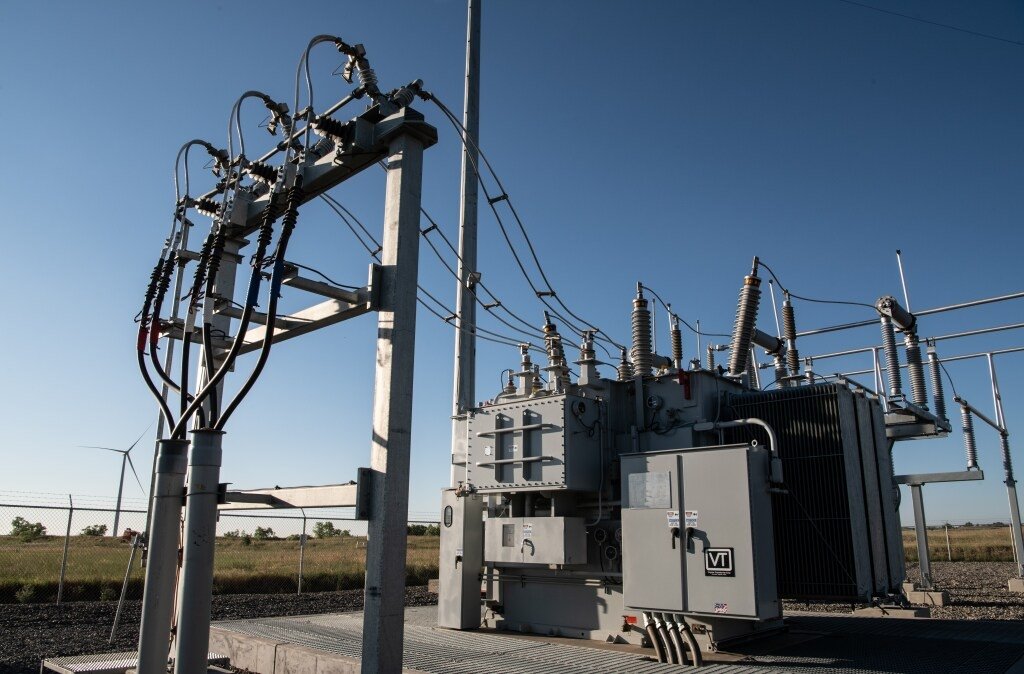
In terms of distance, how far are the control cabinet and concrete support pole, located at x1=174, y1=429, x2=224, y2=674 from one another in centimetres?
483

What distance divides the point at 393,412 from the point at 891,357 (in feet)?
27.2

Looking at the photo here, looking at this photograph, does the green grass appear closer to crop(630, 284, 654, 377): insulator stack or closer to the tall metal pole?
the tall metal pole

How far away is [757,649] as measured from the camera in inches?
316

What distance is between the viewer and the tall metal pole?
38.3ft

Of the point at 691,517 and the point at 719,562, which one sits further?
the point at 691,517

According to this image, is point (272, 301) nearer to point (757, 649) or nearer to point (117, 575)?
point (757, 649)

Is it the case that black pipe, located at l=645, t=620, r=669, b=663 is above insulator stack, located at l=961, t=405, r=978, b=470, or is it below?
below

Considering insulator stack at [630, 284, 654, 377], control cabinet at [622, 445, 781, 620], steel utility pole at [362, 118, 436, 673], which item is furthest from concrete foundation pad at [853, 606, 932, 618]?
steel utility pole at [362, 118, 436, 673]

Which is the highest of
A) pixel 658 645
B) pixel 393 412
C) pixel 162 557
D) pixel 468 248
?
pixel 468 248

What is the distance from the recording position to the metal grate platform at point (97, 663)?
6.62 metres

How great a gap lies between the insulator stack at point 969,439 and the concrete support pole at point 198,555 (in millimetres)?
13435

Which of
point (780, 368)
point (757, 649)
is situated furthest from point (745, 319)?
point (757, 649)

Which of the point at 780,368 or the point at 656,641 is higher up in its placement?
the point at 780,368

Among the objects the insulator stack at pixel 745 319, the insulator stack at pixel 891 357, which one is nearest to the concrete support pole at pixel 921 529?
the insulator stack at pixel 891 357
